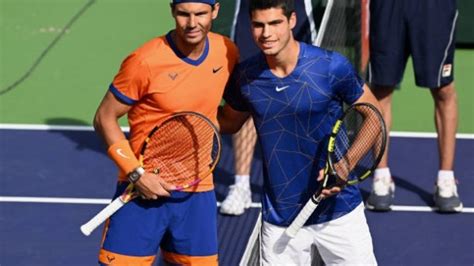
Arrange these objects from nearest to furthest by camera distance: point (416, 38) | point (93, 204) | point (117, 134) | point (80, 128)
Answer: point (117, 134) → point (416, 38) → point (93, 204) → point (80, 128)

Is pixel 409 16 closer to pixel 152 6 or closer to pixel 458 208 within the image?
pixel 458 208

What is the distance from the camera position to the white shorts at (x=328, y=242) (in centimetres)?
610

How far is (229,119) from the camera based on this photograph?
6.40 meters

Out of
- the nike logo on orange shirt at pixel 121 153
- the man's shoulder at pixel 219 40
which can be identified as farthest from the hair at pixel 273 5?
the nike logo on orange shirt at pixel 121 153

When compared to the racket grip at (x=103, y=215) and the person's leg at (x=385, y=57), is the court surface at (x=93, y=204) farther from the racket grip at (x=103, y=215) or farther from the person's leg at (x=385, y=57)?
the racket grip at (x=103, y=215)

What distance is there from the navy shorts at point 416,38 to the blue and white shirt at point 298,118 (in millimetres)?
2275

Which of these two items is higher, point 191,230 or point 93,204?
point 191,230

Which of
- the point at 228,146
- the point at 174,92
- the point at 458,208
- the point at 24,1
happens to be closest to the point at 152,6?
the point at 24,1

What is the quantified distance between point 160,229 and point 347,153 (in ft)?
3.32

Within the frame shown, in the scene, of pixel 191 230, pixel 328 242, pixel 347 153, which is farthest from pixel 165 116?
pixel 328 242

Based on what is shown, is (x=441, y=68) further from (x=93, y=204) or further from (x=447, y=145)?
(x=93, y=204)

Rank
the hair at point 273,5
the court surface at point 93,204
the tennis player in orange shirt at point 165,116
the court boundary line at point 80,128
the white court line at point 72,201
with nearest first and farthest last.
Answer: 1. the hair at point 273,5
2. the tennis player in orange shirt at point 165,116
3. the court surface at point 93,204
4. the white court line at point 72,201
5. the court boundary line at point 80,128

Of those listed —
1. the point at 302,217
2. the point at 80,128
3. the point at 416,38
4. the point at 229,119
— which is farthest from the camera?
the point at 80,128

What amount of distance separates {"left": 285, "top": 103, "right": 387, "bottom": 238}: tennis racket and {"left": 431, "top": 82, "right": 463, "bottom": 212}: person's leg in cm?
233
